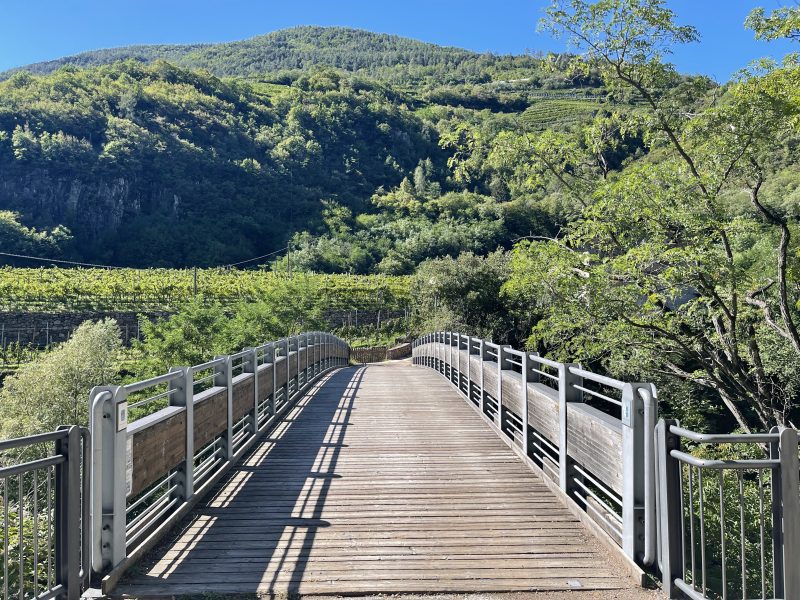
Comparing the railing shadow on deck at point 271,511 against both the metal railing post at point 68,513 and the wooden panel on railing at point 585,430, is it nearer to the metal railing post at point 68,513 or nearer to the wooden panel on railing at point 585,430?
the metal railing post at point 68,513

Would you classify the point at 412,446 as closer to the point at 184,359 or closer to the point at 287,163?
the point at 184,359

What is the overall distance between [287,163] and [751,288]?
154795mm

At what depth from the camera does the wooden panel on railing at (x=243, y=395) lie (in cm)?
694

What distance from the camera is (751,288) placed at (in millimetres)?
9984

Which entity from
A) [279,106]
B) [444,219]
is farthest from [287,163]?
[444,219]

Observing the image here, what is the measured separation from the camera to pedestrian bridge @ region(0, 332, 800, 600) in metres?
3.19

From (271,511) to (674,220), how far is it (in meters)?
8.17

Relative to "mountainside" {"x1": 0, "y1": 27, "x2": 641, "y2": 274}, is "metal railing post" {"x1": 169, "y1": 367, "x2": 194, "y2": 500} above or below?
below

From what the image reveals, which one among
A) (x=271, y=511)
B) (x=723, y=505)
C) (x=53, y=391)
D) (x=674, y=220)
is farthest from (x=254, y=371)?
(x=53, y=391)

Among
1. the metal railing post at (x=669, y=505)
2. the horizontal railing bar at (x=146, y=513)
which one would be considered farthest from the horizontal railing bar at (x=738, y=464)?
the horizontal railing bar at (x=146, y=513)

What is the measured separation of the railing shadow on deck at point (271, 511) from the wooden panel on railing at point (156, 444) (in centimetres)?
52

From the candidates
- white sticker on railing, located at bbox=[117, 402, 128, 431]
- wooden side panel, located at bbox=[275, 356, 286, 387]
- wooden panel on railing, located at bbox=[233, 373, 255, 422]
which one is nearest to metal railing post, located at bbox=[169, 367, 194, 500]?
white sticker on railing, located at bbox=[117, 402, 128, 431]

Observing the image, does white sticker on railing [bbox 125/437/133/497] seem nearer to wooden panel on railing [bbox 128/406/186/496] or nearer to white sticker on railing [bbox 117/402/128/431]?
wooden panel on railing [bbox 128/406/186/496]

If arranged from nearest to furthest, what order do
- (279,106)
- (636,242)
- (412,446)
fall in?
(412,446)
(636,242)
(279,106)
